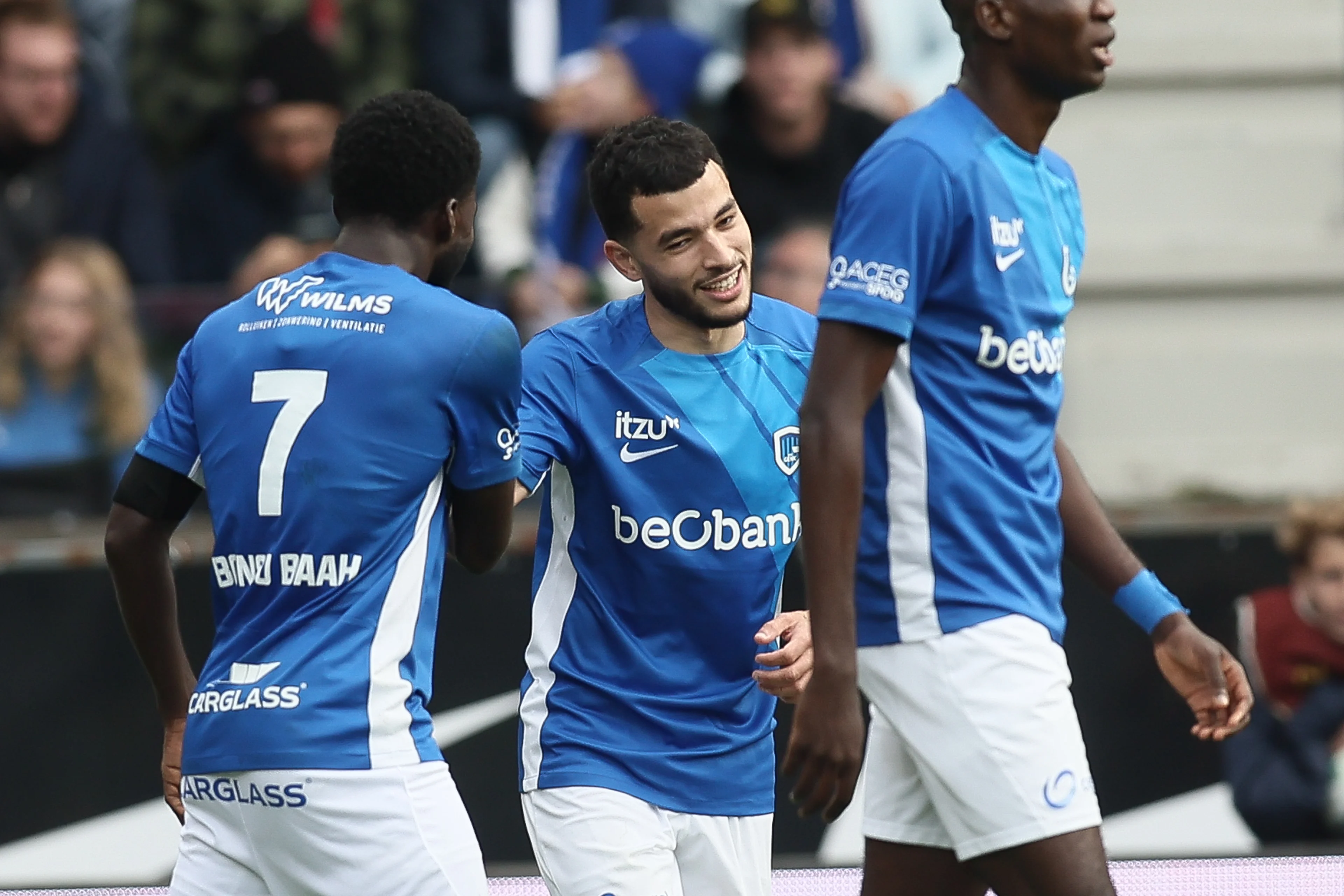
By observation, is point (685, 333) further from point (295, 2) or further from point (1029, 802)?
point (295, 2)

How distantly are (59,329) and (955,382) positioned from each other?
12.2 feet

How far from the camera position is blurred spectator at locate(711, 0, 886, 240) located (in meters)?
7.27

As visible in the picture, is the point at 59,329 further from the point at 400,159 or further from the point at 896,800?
the point at 896,800

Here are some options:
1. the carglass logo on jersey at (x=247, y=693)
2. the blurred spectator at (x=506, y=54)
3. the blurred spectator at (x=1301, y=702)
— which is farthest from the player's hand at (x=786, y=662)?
the blurred spectator at (x=506, y=54)

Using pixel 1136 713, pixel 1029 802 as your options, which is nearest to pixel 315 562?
pixel 1029 802

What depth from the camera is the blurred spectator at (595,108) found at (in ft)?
23.8

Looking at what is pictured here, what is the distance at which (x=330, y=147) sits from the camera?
602cm

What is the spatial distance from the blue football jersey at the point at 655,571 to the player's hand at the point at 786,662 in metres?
0.25

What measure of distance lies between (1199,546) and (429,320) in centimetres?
353

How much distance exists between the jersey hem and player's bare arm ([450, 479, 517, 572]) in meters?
0.47

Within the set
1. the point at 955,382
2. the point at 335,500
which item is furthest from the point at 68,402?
the point at 955,382

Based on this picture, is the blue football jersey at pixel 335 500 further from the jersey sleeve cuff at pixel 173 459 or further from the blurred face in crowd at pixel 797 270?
the blurred face in crowd at pixel 797 270

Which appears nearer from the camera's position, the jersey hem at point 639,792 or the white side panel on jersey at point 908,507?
the white side panel on jersey at point 908,507

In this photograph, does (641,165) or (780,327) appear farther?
(780,327)
